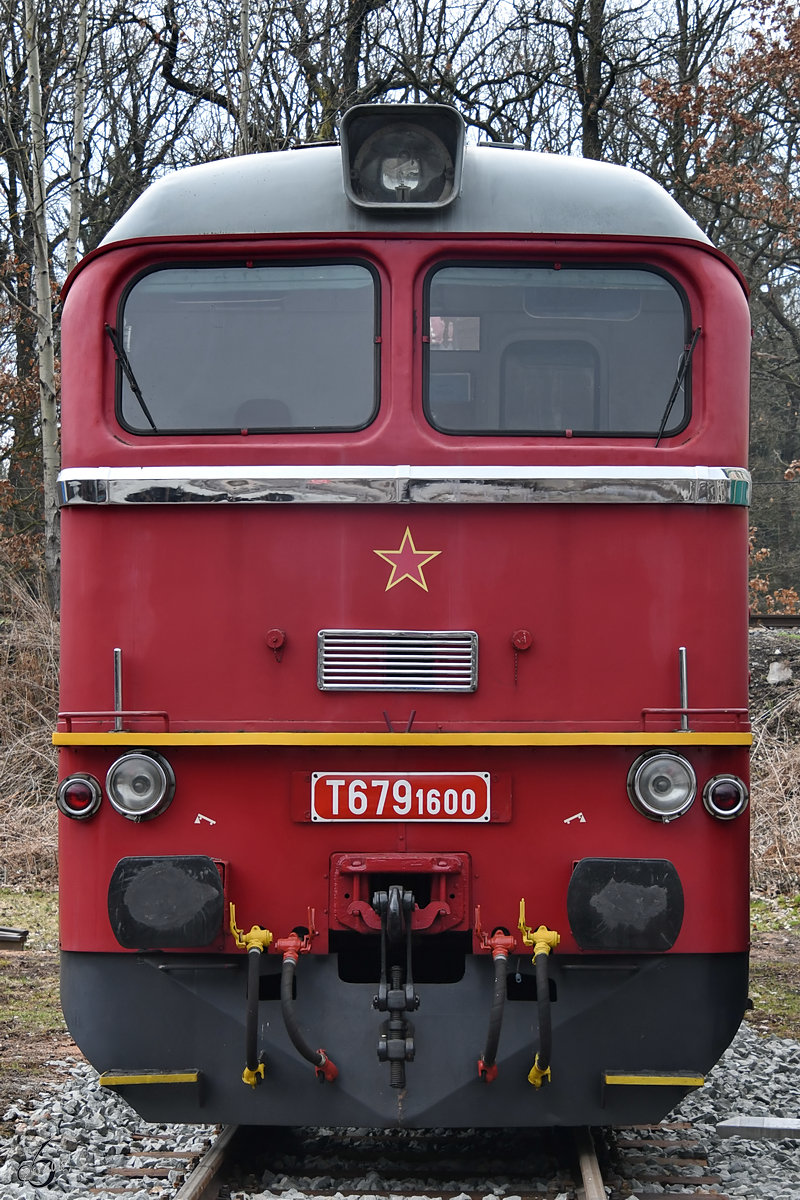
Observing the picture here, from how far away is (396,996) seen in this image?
13.1 feet

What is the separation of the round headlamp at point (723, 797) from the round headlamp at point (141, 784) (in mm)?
1692

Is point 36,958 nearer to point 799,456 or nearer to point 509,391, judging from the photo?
point 509,391

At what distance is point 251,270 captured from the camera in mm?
4418

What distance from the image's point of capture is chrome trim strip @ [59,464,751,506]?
165 inches

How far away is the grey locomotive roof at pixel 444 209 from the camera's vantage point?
4.32m

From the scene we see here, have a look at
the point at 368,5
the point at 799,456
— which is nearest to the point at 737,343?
the point at 368,5

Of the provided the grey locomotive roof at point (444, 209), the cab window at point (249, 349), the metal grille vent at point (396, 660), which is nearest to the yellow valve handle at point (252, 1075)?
the metal grille vent at point (396, 660)

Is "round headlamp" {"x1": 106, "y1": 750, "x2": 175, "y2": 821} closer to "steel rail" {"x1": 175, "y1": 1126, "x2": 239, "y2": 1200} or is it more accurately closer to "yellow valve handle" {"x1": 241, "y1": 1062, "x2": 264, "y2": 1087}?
"yellow valve handle" {"x1": 241, "y1": 1062, "x2": 264, "y2": 1087}

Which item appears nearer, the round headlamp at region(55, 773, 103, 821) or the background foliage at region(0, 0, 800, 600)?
the round headlamp at region(55, 773, 103, 821)

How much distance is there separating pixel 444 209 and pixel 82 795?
2.22 meters

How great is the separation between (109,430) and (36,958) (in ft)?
16.9

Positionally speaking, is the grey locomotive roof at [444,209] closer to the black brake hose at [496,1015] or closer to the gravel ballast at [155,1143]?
the black brake hose at [496,1015]

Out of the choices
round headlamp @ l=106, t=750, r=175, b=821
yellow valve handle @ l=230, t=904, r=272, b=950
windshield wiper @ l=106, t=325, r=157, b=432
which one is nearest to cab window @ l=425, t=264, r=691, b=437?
windshield wiper @ l=106, t=325, r=157, b=432

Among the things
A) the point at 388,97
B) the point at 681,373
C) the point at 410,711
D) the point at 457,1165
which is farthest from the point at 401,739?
the point at 388,97
